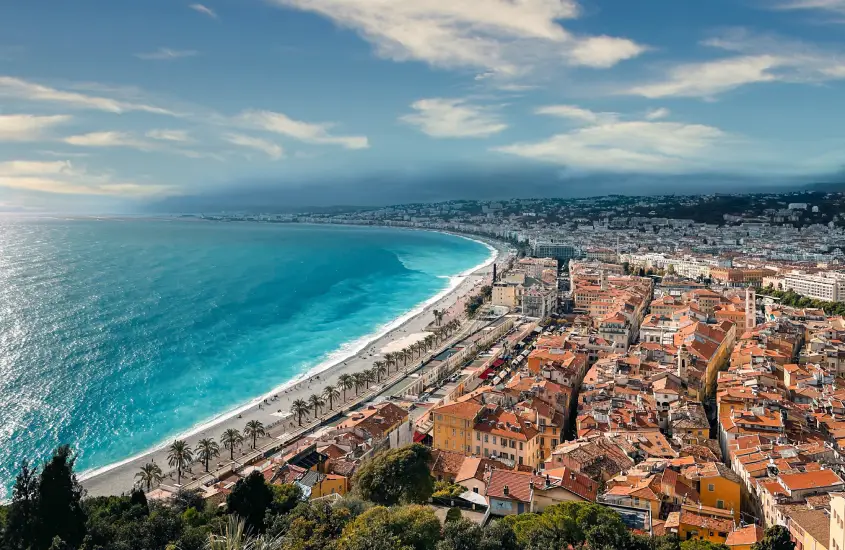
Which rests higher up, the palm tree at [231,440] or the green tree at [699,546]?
the green tree at [699,546]

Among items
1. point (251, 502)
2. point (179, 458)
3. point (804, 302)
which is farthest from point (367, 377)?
point (804, 302)

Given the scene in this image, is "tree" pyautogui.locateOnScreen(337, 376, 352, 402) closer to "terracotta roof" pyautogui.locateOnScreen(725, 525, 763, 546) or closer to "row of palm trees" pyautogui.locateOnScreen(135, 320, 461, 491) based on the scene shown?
"row of palm trees" pyautogui.locateOnScreen(135, 320, 461, 491)

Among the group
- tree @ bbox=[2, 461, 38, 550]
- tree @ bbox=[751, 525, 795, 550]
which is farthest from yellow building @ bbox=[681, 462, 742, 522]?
tree @ bbox=[2, 461, 38, 550]

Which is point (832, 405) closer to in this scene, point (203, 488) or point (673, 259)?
point (203, 488)

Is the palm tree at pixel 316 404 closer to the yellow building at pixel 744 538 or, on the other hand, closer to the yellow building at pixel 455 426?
the yellow building at pixel 455 426

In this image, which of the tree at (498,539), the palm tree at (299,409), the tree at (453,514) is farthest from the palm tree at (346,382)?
the tree at (498,539)

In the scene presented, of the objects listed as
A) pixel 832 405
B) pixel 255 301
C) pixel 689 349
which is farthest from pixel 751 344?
pixel 255 301

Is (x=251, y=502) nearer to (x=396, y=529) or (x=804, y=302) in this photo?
(x=396, y=529)
